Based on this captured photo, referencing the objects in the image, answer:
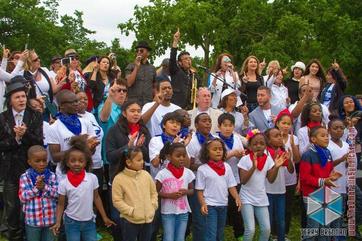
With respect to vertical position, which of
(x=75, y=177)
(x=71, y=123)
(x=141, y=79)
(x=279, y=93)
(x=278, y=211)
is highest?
(x=141, y=79)

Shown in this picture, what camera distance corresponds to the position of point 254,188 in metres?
6.45

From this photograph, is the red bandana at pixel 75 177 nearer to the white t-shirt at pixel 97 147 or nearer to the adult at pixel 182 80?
the white t-shirt at pixel 97 147

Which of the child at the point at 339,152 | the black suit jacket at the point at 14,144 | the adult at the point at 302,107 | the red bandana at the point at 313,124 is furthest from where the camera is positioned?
the adult at the point at 302,107

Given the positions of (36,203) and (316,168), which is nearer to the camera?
(36,203)

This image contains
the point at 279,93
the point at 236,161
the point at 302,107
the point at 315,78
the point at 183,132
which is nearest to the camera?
the point at 183,132

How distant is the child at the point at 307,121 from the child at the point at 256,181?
0.89m

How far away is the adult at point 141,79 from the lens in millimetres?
8773

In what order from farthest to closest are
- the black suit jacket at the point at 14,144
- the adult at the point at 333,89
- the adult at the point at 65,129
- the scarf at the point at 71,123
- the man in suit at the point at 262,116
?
the adult at the point at 333,89, the man in suit at the point at 262,116, the scarf at the point at 71,123, the adult at the point at 65,129, the black suit jacket at the point at 14,144

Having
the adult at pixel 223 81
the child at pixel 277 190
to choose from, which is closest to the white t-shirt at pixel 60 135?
the child at pixel 277 190

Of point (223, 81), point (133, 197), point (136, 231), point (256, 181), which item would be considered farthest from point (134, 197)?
point (223, 81)

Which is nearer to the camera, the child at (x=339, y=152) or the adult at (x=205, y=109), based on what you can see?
the child at (x=339, y=152)

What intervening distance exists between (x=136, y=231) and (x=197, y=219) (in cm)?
92

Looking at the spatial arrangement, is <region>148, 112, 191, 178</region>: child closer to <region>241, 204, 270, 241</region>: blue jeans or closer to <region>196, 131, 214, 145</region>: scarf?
<region>196, 131, 214, 145</region>: scarf

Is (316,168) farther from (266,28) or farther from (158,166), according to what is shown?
(266,28)
